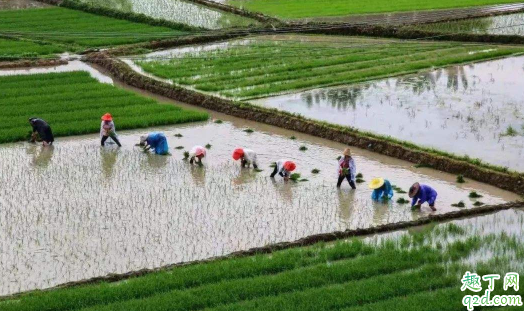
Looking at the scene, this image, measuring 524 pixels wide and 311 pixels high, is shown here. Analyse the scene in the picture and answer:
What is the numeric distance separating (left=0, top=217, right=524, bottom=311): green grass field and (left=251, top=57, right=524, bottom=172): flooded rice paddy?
3221 mm

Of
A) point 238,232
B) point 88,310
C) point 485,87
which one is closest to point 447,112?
point 485,87

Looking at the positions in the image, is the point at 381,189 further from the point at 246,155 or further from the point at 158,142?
the point at 158,142

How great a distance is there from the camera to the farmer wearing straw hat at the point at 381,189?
10.2 metres

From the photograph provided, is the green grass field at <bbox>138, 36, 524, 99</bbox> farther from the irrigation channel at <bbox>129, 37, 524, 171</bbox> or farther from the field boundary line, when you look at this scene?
the field boundary line

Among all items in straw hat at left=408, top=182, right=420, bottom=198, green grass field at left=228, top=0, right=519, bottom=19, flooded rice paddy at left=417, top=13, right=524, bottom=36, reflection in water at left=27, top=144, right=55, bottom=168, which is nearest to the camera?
straw hat at left=408, top=182, right=420, bottom=198

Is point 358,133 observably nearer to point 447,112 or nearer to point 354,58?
point 447,112

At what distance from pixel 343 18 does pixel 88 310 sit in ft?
54.4

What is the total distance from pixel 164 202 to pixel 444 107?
5.66m

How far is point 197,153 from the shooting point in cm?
1188

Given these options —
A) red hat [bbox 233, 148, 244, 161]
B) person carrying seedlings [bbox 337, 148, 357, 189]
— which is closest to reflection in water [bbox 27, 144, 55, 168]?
red hat [bbox 233, 148, 244, 161]

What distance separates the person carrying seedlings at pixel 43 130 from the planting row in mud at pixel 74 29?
6892 millimetres

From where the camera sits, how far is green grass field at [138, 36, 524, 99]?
53.8 ft

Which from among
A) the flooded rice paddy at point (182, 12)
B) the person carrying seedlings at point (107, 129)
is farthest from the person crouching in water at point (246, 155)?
the flooded rice paddy at point (182, 12)

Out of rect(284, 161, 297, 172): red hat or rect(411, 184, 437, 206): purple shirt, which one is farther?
rect(284, 161, 297, 172): red hat
